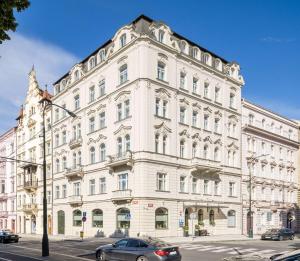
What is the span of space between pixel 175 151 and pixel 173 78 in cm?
791

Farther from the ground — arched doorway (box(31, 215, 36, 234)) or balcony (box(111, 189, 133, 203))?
balcony (box(111, 189, 133, 203))

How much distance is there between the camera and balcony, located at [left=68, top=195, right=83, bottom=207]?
4750 cm

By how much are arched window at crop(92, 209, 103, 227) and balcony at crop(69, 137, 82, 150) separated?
8785 mm

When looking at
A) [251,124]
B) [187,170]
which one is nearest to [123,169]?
[187,170]

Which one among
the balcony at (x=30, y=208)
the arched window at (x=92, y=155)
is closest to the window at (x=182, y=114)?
the arched window at (x=92, y=155)

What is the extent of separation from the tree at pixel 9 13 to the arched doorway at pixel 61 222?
144 ft

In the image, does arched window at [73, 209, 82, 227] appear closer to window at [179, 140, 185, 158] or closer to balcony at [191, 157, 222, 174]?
window at [179, 140, 185, 158]

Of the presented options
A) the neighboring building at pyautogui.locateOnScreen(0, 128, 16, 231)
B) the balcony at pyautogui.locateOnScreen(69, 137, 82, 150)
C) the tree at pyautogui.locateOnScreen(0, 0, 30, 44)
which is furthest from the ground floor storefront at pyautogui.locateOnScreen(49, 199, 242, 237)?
the tree at pyautogui.locateOnScreen(0, 0, 30, 44)

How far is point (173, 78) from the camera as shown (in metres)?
43.1

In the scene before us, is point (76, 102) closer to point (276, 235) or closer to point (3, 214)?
point (276, 235)

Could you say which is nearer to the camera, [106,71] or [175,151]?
[175,151]

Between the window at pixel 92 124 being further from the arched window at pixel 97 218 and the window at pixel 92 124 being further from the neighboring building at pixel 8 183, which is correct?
the neighboring building at pixel 8 183

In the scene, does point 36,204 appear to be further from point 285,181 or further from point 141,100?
point 285,181

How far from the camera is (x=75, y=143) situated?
4947 cm
